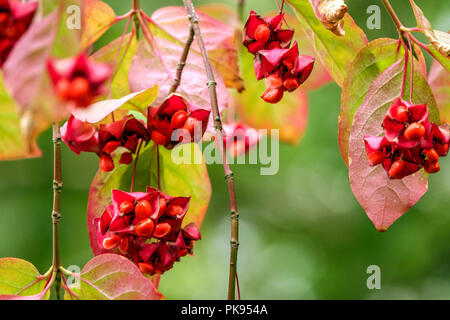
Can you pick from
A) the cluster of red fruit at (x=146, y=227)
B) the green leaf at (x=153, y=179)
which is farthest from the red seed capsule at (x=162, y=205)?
the green leaf at (x=153, y=179)

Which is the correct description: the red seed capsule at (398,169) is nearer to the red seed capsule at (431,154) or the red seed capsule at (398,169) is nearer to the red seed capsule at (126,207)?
the red seed capsule at (431,154)

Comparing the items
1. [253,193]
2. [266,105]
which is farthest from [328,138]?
[266,105]

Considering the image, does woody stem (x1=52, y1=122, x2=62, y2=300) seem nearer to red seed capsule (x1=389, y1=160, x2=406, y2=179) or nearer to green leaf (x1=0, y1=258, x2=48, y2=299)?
green leaf (x1=0, y1=258, x2=48, y2=299)

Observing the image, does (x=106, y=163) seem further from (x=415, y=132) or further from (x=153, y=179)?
(x=415, y=132)

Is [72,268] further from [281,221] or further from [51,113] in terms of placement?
[281,221]

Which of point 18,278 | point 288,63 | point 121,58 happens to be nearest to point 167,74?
point 121,58
